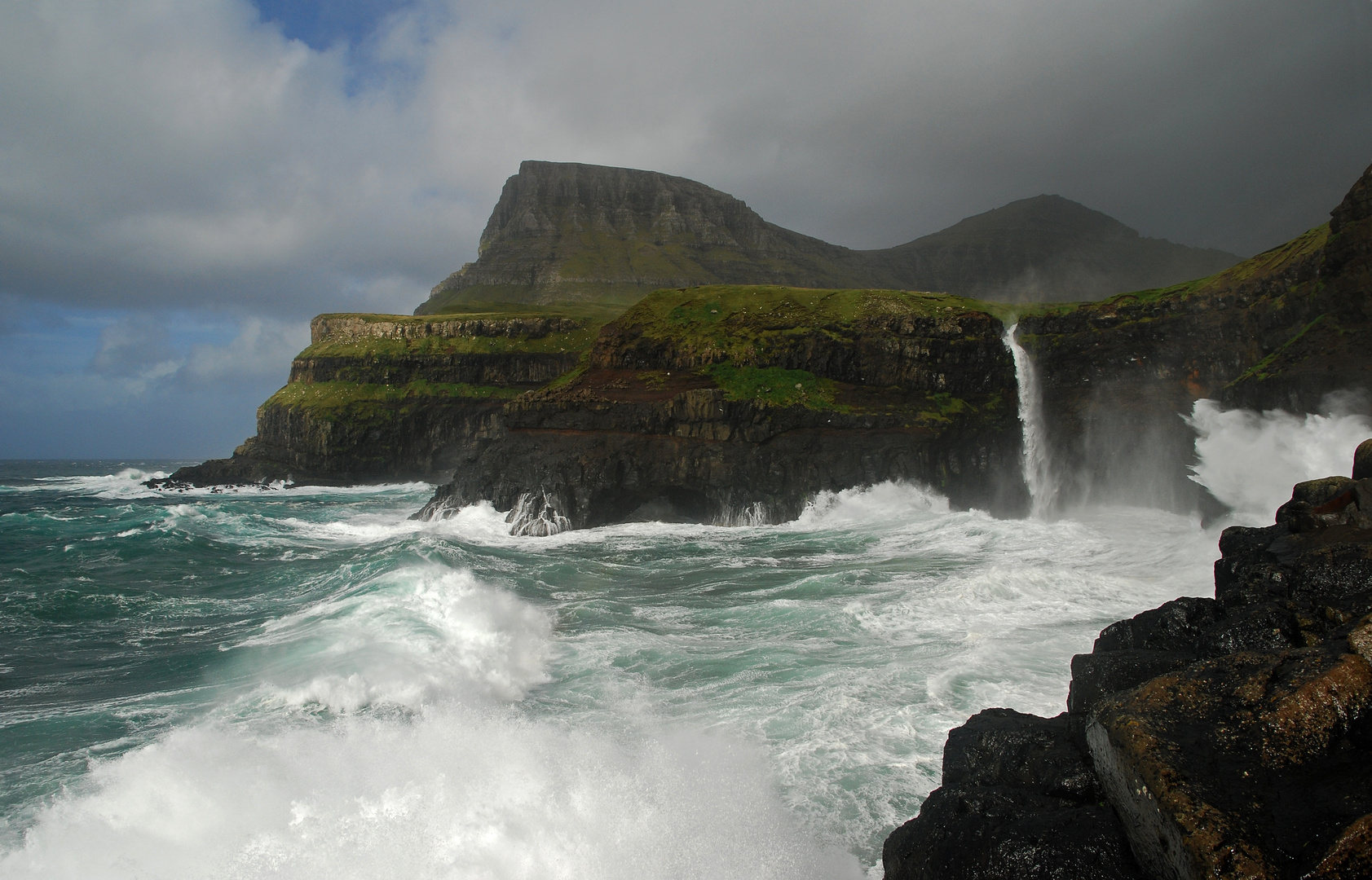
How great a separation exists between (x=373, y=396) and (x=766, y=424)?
44176 mm

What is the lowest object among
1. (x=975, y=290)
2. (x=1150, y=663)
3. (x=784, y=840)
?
(x=784, y=840)

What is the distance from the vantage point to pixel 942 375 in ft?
113

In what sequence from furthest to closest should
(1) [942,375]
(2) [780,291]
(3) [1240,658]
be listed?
(2) [780,291] < (1) [942,375] < (3) [1240,658]

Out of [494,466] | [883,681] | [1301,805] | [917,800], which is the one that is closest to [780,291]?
[494,466]

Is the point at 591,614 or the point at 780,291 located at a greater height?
the point at 780,291

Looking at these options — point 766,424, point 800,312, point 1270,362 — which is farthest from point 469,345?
point 1270,362

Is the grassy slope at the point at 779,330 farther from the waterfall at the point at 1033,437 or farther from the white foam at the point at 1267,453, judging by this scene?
the white foam at the point at 1267,453

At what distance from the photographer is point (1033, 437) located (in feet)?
113

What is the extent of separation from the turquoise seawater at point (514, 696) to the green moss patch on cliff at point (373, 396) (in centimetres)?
3911

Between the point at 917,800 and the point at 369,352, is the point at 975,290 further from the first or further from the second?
the point at 917,800

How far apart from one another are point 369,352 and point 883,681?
65.0 m

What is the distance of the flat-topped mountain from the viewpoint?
11425 cm

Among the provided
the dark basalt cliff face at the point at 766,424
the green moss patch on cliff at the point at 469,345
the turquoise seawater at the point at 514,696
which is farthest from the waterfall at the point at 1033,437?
the green moss patch on cliff at the point at 469,345

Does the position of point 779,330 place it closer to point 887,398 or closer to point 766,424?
point 887,398
